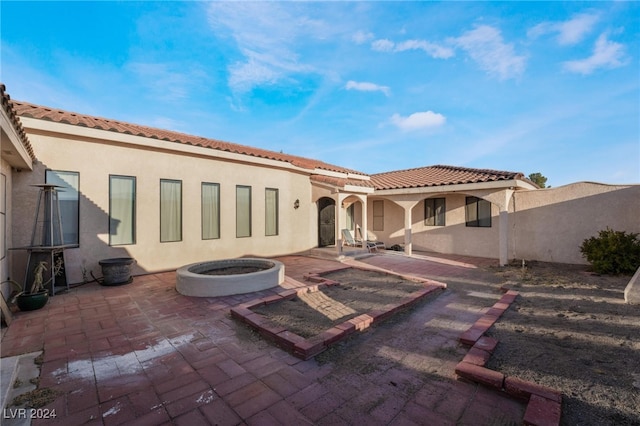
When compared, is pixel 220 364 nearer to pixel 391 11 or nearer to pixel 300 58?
pixel 391 11

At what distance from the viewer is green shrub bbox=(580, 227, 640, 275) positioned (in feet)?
26.3

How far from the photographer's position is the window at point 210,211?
954cm

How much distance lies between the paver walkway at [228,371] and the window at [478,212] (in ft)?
26.6

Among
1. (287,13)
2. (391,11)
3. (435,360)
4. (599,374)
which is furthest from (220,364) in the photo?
(391,11)

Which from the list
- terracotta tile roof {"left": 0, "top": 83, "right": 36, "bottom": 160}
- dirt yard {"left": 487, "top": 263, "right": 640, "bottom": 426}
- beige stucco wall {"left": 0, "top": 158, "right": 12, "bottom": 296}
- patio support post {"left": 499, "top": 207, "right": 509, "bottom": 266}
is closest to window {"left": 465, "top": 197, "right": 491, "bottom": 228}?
patio support post {"left": 499, "top": 207, "right": 509, "bottom": 266}

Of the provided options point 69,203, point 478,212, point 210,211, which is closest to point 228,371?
point 69,203

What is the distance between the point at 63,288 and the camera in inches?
263

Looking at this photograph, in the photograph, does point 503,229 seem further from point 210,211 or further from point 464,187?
point 210,211

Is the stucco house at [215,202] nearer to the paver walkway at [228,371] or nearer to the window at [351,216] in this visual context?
the window at [351,216]

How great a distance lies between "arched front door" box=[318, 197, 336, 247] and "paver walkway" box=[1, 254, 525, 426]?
8107mm

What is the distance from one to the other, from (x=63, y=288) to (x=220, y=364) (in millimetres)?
6188

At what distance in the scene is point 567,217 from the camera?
1042cm

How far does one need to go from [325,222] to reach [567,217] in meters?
10.2

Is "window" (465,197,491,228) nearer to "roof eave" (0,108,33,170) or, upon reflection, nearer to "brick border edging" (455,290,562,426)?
"brick border edging" (455,290,562,426)
